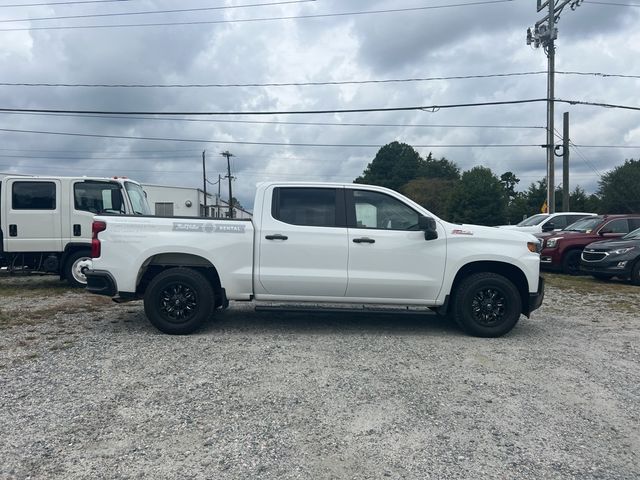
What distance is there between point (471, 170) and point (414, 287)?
86.6 metres

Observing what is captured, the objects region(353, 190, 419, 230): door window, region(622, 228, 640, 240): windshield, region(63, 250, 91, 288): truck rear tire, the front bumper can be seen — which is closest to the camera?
region(353, 190, 419, 230): door window

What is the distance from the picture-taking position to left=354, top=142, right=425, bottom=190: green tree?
88.2 meters

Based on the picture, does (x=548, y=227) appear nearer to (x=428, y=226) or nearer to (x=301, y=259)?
(x=428, y=226)

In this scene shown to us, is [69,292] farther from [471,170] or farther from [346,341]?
[471,170]

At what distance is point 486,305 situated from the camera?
6.72 m

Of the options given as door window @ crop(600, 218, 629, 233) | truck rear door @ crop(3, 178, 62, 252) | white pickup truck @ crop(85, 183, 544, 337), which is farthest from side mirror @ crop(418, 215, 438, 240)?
door window @ crop(600, 218, 629, 233)

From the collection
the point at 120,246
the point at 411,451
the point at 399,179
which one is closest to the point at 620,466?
the point at 411,451

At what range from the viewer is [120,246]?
6.61 meters

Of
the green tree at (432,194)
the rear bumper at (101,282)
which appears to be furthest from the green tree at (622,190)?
the rear bumper at (101,282)

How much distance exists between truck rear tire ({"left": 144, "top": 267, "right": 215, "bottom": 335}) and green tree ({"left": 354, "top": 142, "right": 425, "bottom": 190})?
3209 inches

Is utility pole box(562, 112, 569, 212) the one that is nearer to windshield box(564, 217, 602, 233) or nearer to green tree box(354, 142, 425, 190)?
windshield box(564, 217, 602, 233)

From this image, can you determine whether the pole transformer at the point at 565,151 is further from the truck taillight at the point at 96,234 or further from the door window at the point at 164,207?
the door window at the point at 164,207

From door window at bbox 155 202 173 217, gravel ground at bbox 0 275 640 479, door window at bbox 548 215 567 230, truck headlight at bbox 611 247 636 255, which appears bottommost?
gravel ground at bbox 0 275 640 479

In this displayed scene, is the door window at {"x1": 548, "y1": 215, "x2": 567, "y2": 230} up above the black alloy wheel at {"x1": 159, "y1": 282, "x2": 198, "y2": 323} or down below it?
above
